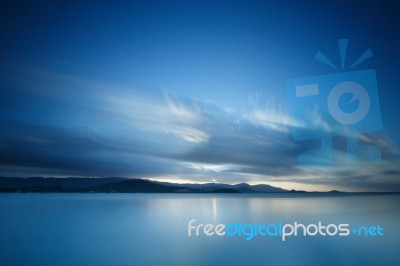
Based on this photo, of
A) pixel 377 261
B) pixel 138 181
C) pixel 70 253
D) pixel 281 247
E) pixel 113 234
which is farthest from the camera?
pixel 138 181

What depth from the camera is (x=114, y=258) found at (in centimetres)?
746

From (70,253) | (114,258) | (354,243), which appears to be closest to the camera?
(114,258)

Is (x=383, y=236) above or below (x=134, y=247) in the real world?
above

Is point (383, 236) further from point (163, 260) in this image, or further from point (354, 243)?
point (163, 260)

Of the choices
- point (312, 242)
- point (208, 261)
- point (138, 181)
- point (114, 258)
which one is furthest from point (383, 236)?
point (138, 181)

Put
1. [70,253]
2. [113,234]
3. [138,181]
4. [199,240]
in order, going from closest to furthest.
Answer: [70,253]
[199,240]
[113,234]
[138,181]

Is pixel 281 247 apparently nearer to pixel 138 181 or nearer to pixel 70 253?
pixel 70 253

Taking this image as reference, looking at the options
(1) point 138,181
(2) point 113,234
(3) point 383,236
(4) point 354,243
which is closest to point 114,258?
(2) point 113,234

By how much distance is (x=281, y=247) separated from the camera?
852 cm

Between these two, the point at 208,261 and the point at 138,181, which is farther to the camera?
the point at 138,181

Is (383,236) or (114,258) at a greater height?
(383,236)

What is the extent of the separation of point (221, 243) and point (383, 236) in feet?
19.7

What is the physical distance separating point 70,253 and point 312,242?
23.7 feet

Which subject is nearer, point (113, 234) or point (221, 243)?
point (221, 243)
